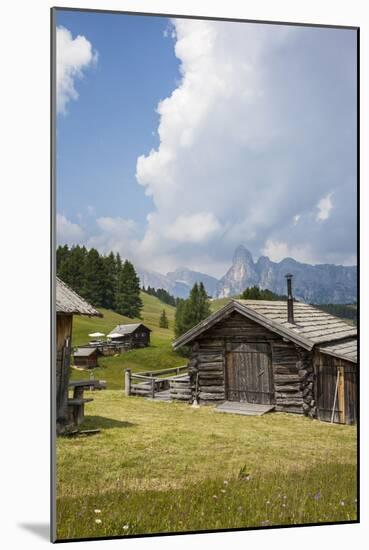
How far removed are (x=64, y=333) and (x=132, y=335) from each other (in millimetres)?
693

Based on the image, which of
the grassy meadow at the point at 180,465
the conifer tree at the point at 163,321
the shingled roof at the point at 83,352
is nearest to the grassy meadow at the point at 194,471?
the grassy meadow at the point at 180,465

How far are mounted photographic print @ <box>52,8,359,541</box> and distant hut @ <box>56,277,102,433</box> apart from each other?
0.02m

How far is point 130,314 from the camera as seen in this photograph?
25.8 ft

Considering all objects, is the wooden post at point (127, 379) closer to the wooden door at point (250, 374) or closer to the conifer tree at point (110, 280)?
the conifer tree at point (110, 280)

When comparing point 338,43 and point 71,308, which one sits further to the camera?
point 338,43

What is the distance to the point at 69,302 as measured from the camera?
7.47 meters

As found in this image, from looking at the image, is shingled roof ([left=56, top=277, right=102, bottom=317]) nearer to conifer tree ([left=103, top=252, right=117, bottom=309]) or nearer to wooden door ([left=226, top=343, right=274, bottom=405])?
conifer tree ([left=103, top=252, right=117, bottom=309])

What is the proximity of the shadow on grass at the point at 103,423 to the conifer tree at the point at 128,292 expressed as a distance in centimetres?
108

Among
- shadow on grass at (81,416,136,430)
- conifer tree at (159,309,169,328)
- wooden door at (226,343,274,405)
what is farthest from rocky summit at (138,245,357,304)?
shadow on grass at (81,416,136,430)

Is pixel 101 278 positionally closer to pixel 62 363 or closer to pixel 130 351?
pixel 130 351

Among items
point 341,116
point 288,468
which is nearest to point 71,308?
point 288,468

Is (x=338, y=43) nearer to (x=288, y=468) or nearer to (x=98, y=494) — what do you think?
(x=288, y=468)

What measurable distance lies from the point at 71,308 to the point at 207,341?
176cm
